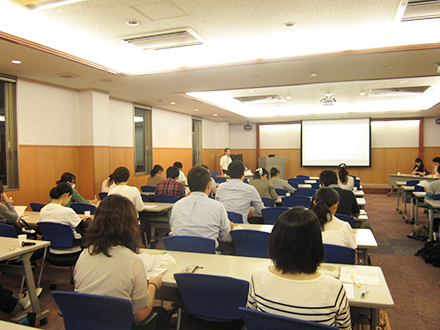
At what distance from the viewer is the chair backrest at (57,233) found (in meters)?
3.54

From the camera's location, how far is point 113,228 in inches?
71.5

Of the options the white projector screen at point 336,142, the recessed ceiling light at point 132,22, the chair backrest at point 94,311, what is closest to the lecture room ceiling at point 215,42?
the recessed ceiling light at point 132,22

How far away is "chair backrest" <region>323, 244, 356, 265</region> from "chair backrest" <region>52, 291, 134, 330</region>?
1561mm

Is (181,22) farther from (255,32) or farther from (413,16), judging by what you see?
(413,16)

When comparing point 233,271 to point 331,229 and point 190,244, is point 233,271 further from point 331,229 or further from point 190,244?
point 331,229

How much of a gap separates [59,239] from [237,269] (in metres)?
2.38

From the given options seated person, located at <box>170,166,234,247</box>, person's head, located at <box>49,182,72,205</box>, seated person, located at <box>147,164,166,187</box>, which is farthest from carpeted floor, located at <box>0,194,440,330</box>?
seated person, located at <box>147,164,166,187</box>

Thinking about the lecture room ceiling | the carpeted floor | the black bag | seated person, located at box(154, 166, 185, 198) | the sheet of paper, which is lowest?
the carpeted floor

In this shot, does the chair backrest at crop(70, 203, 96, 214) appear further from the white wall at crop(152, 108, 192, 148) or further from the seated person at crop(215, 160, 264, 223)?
the white wall at crop(152, 108, 192, 148)

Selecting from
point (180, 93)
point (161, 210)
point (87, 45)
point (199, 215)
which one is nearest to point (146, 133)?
point (180, 93)

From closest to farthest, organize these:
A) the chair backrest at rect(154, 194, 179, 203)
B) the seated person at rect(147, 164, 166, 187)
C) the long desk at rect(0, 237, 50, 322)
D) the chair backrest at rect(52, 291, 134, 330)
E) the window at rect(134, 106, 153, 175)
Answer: the chair backrest at rect(52, 291, 134, 330) < the long desk at rect(0, 237, 50, 322) < the chair backrest at rect(154, 194, 179, 203) < the seated person at rect(147, 164, 166, 187) < the window at rect(134, 106, 153, 175)

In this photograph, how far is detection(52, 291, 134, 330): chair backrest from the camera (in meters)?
1.61

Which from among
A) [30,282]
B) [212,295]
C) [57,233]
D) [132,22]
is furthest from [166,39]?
[212,295]

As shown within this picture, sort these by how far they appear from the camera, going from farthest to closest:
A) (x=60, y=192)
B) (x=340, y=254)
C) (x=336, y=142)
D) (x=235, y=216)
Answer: (x=336, y=142)
(x=235, y=216)
(x=60, y=192)
(x=340, y=254)
